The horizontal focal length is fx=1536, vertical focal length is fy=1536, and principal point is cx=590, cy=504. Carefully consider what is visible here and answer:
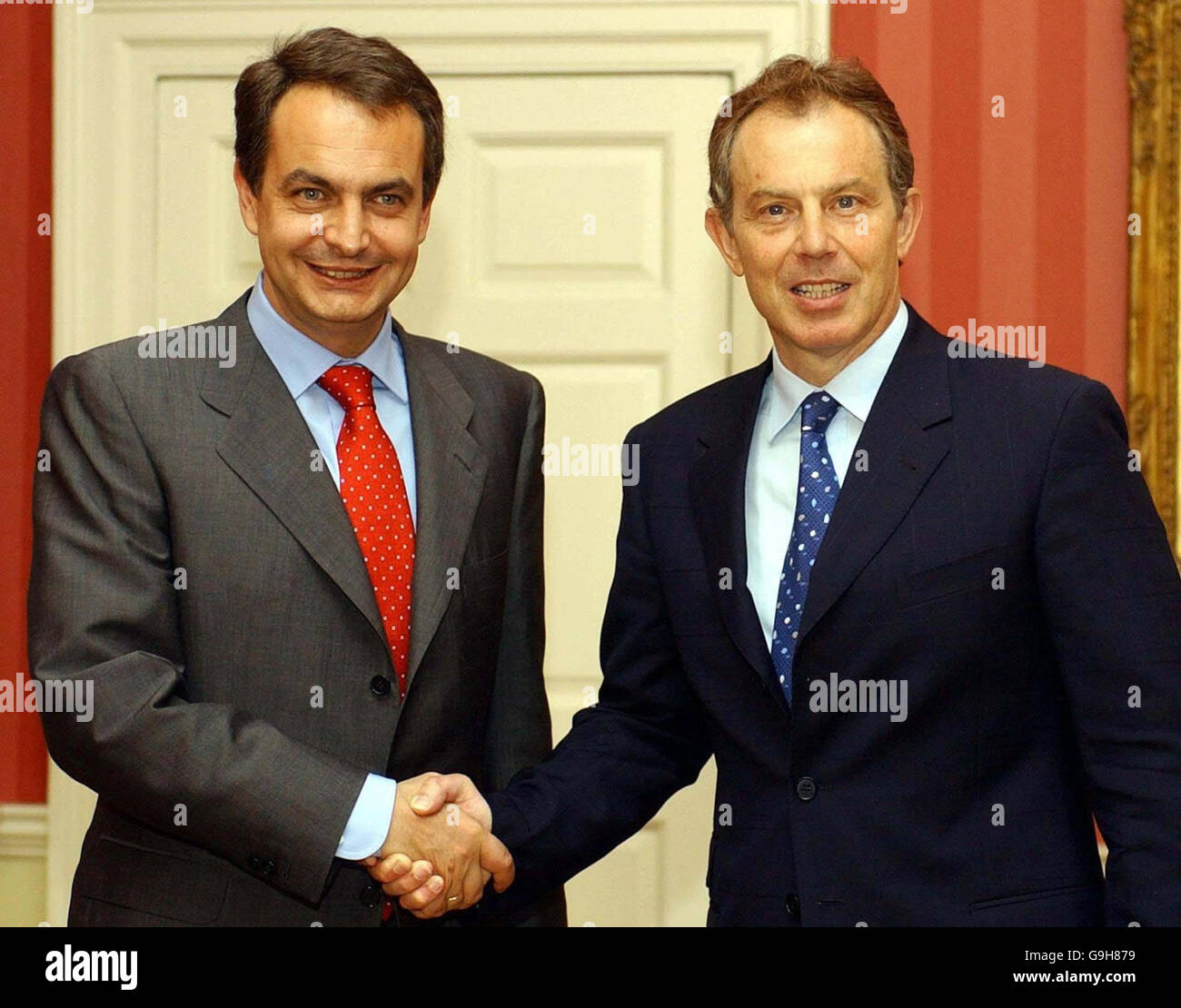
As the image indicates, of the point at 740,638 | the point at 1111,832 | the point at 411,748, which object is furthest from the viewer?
the point at 411,748

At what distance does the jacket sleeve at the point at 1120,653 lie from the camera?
183 centimetres

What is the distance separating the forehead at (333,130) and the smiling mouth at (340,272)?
15 centimetres

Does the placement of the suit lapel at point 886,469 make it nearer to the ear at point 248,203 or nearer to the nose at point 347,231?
the nose at point 347,231

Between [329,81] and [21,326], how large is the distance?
1632 millimetres

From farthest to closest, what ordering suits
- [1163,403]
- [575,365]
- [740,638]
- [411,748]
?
[575,365]
[1163,403]
[411,748]
[740,638]

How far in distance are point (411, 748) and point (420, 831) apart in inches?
4.8

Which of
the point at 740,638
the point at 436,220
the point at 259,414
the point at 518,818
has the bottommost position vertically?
the point at 518,818

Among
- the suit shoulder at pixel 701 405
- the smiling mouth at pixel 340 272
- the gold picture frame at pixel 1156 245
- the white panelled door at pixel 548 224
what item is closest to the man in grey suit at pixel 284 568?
the smiling mouth at pixel 340 272

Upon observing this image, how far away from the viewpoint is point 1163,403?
Answer: 10.6 ft

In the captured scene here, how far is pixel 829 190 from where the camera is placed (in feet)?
6.72

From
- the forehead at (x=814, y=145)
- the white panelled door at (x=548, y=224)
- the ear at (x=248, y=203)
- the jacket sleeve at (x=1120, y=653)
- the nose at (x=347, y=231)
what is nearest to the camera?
the jacket sleeve at (x=1120, y=653)

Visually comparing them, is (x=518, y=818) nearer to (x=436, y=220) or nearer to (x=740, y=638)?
(x=740, y=638)
